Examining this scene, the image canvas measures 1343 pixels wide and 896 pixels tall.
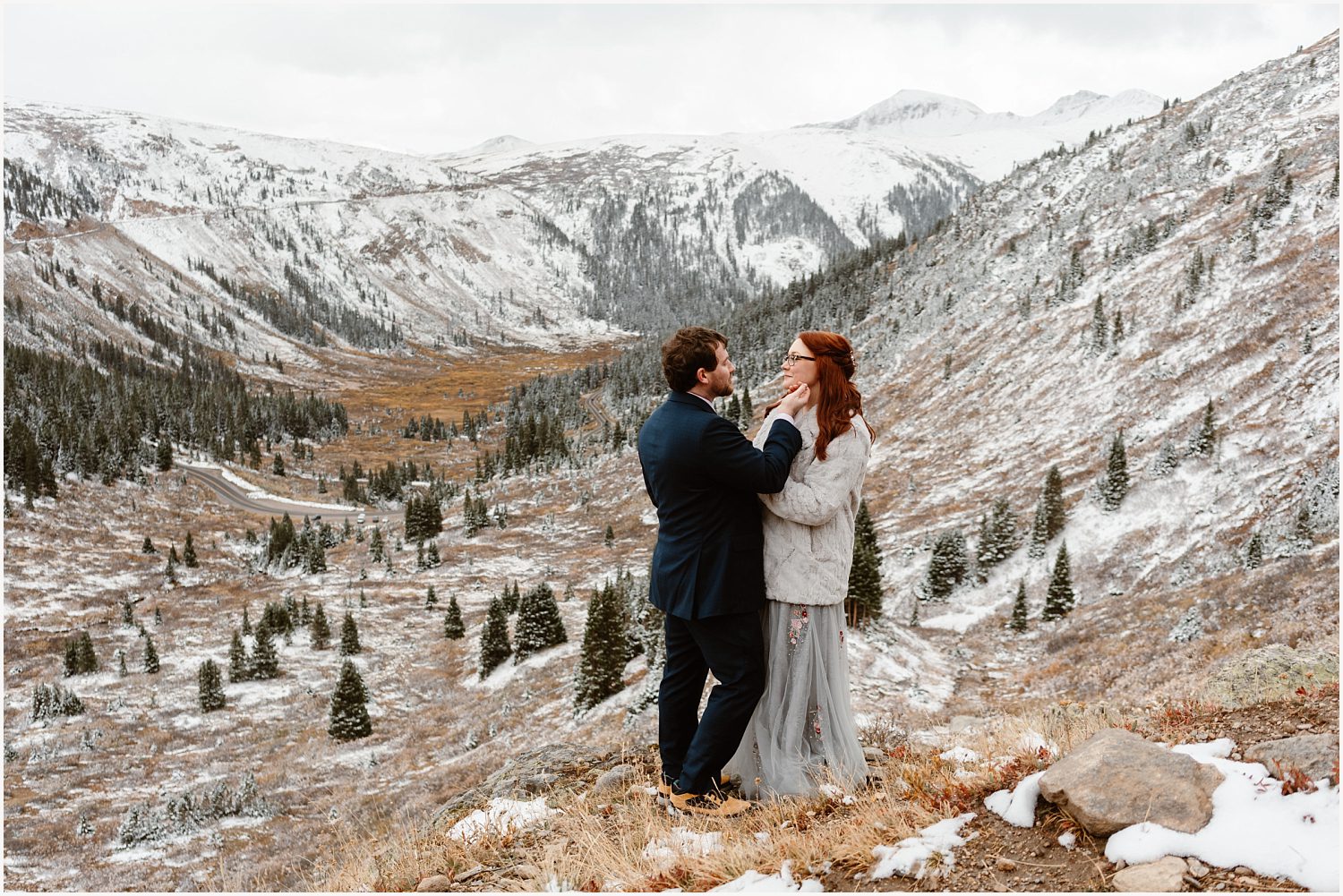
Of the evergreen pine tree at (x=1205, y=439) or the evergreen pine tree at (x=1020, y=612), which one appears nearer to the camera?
the evergreen pine tree at (x=1020, y=612)

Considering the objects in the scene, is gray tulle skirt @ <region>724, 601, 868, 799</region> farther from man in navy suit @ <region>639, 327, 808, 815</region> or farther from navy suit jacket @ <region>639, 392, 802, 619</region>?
navy suit jacket @ <region>639, 392, 802, 619</region>

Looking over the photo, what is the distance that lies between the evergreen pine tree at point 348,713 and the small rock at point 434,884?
30.3m

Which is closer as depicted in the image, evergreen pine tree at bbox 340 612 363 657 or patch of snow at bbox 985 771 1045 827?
patch of snow at bbox 985 771 1045 827

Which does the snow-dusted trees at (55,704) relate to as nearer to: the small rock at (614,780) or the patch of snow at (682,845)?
the small rock at (614,780)

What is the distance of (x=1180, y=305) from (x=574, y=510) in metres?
53.4

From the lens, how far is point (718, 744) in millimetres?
5340

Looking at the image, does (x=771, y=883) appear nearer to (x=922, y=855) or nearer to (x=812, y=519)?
(x=922, y=855)

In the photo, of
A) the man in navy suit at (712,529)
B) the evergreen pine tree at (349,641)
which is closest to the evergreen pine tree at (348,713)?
the evergreen pine tree at (349,641)

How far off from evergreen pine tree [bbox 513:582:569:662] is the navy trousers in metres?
32.2

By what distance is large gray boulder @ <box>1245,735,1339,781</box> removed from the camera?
3727 millimetres

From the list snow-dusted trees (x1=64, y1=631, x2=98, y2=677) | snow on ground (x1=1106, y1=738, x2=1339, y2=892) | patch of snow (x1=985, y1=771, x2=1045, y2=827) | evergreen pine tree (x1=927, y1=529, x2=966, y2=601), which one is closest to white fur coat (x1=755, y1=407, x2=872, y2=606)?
patch of snow (x1=985, y1=771, x2=1045, y2=827)

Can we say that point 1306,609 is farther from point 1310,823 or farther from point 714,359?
point 714,359

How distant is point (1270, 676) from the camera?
757 cm

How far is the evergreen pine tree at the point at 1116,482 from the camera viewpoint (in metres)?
33.9
